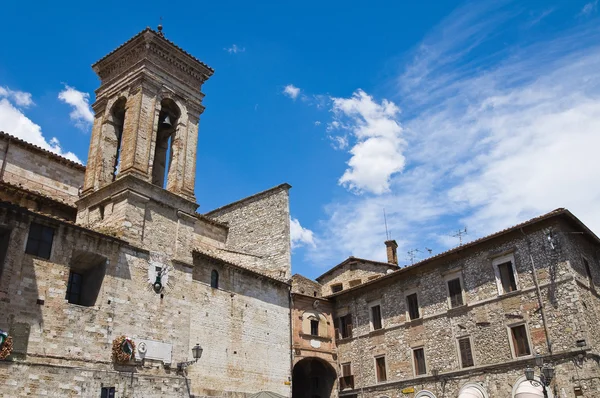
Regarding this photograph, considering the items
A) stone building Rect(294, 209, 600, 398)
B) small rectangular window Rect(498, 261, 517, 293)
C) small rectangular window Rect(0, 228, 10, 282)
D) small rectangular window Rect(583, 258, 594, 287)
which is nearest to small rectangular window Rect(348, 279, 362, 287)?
stone building Rect(294, 209, 600, 398)

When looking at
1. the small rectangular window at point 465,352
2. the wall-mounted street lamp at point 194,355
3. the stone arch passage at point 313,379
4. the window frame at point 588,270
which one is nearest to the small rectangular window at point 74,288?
the wall-mounted street lamp at point 194,355

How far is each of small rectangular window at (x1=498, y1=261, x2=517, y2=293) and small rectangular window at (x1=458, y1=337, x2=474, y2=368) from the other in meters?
2.81

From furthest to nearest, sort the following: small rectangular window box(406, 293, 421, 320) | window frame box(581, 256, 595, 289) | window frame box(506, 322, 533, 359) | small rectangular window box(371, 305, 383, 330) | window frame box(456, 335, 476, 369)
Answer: small rectangular window box(371, 305, 383, 330) < small rectangular window box(406, 293, 421, 320) < window frame box(456, 335, 476, 369) < window frame box(581, 256, 595, 289) < window frame box(506, 322, 533, 359)

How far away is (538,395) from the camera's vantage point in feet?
62.9

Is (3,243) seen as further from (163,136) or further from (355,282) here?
(355,282)

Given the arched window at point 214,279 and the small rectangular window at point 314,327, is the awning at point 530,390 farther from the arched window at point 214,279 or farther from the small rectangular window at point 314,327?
the arched window at point 214,279

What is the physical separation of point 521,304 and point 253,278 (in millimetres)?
11403

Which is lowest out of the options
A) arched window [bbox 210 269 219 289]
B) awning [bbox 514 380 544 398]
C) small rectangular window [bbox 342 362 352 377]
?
awning [bbox 514 380 544 398]

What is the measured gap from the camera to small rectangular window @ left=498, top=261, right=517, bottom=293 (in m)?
21.6

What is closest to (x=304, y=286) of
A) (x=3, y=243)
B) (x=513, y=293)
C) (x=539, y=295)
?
(x=513, y=293)

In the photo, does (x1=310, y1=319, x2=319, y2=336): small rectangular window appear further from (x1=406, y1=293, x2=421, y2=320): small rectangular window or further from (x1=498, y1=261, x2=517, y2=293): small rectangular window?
(x1=498, y1=261, x2=517, y2=293): small rectangular window

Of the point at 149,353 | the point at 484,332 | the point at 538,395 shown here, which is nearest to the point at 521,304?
the point at 484,332

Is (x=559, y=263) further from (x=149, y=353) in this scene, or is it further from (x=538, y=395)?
(x=149, y=353)

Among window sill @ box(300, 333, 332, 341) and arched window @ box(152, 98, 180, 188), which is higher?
arched window @ box(152, 98, 180, 188)
